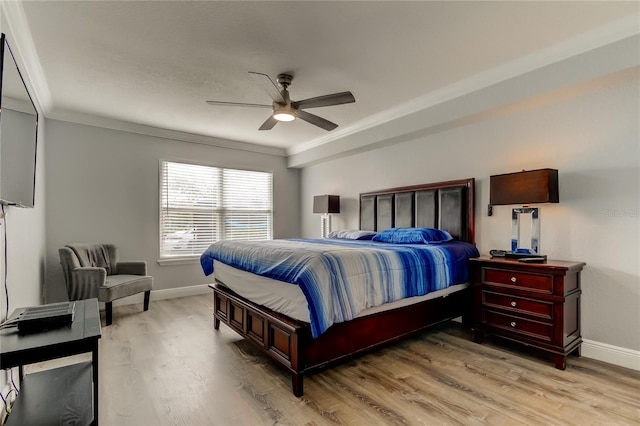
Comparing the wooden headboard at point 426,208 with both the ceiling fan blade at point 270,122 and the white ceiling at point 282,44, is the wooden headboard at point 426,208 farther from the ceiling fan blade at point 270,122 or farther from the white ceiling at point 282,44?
the ceiling fan blade at point 270,122

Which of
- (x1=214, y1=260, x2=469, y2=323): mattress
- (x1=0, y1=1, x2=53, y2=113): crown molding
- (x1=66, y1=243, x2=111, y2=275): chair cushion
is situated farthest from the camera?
(x1=66, y1=243, x2=111, y2=275): chair cushion

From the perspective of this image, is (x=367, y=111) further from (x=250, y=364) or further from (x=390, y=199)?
(x=250, y=364)

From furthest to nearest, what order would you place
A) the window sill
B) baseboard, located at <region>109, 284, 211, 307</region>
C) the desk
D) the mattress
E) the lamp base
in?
the lamp base
the window sill
baseboard, located at <region>109, 284, 211, 307</region>
the mattress
the desk

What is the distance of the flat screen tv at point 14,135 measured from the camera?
66.6 inches

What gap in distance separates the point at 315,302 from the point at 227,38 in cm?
215

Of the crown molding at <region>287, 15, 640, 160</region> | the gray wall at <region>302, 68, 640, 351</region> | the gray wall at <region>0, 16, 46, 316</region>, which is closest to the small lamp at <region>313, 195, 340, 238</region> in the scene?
the crown molding at <region>287, 15, 640, 160</region>

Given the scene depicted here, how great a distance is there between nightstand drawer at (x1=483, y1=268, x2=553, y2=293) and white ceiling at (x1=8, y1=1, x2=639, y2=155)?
76.6 inches

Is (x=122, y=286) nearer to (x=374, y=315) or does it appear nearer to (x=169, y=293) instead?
(x=169, y=293)

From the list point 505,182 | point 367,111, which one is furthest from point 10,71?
point 505,182

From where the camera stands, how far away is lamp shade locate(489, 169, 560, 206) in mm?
2775

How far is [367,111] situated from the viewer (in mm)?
4188

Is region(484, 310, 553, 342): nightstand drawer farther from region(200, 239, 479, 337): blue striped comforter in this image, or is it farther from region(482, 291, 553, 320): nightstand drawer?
region(200, 239, 479, 337): blue striped comforter

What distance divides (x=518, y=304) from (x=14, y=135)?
393 cm

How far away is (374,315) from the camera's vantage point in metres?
2.63
